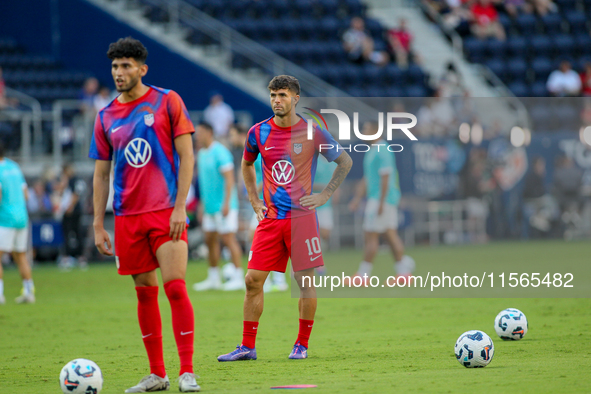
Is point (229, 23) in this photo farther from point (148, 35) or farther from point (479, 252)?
point (479, 252)

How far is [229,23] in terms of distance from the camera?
79.4 feet

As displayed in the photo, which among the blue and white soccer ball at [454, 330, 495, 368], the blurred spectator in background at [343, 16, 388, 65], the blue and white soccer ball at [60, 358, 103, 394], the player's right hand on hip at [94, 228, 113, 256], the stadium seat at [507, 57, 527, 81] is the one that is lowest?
the blue and white soccer ball at [60, 358, 103, 394]

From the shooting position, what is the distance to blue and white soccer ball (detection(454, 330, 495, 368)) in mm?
5910

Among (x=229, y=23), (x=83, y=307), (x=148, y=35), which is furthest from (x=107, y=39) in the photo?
(x=83, y=307)

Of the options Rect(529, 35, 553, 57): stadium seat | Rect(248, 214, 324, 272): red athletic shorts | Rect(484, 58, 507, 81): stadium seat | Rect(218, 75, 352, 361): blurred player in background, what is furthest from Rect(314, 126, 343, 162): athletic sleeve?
Rect(529, 35, 553, 57): stadium seat

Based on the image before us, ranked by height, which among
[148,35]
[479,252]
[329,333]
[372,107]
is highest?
[148,35]

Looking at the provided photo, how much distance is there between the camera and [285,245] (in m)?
6.82

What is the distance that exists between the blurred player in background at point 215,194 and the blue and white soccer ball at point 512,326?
19.2 feet

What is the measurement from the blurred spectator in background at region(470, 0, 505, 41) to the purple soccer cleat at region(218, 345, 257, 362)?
21.0 metres

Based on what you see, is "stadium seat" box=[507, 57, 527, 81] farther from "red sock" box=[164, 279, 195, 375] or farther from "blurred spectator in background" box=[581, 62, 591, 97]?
"red sock" box=[164, 279, 195, 375]

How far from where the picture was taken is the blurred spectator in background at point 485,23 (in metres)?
25.8

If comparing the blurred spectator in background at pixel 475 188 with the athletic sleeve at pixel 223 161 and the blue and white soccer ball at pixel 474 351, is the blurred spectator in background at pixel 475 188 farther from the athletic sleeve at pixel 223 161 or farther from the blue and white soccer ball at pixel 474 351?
the blue and white soccer ball at pixel 474 351

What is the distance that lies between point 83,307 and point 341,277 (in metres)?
4.48

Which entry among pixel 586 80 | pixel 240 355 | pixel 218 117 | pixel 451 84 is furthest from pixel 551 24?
pixel 240 355
